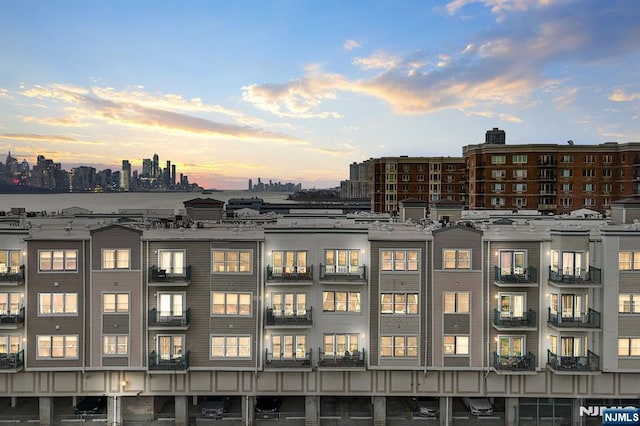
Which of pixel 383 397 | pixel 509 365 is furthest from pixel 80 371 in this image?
pixel 509 365

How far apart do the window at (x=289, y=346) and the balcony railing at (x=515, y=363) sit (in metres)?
12.3

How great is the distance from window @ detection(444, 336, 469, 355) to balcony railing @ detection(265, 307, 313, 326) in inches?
355

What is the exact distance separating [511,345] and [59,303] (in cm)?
2944

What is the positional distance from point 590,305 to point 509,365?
260 inches

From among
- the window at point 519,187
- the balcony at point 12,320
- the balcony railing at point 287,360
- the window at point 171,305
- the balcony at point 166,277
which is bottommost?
the balcony railing at point 287,360

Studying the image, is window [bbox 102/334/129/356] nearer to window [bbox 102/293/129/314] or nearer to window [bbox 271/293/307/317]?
window [bbox 102/293/129/314]

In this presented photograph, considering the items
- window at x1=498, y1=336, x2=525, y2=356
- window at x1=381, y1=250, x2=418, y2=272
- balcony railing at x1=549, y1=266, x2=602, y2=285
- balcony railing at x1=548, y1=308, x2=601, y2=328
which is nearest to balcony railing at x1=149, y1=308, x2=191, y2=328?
window at x1=381, y1=250, x2=418, y2=272

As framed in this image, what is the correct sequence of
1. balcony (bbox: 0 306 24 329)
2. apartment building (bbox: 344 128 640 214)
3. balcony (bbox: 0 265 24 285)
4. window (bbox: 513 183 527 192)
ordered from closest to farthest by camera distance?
balcony (bbox: 0 306 24 329) → balcony (bbox: 0 265 24 285) → apartment building (bbox: 344 128 640 214) → window (bbox: 513 183 527 192)

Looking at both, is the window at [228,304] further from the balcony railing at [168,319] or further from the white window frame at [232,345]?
the balcony railing at [168,319]

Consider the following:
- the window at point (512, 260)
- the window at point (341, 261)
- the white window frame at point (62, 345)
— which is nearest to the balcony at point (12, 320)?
the white window frame at point (62, 345)

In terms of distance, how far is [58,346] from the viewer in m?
27.6

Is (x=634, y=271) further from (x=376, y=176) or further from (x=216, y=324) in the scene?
(x=376, y=176)

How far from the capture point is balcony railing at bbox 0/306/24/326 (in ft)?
88.7

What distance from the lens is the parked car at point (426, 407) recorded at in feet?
96.0
